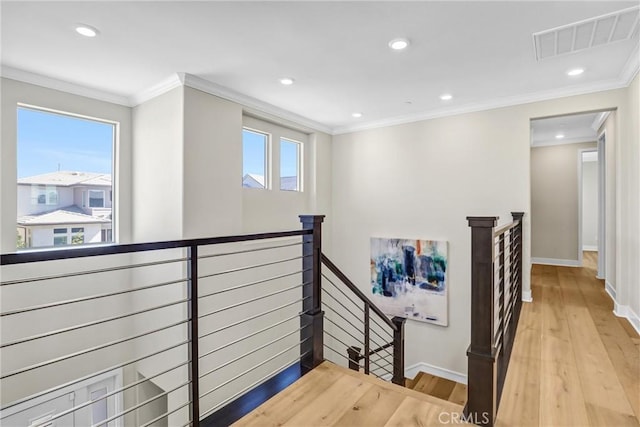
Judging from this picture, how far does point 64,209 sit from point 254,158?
2318mm

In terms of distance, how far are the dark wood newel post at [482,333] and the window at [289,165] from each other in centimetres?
364

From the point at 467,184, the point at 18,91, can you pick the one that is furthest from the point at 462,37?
the point at 18,91

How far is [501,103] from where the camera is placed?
13.7 feet

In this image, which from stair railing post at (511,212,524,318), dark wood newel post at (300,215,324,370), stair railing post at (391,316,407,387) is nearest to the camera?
dark wood newel post at (300,215,324,370)

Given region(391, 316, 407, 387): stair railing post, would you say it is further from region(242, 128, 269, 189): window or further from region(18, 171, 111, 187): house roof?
region(18, 171, 111, 187): house roof

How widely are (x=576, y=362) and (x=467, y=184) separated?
100 inches

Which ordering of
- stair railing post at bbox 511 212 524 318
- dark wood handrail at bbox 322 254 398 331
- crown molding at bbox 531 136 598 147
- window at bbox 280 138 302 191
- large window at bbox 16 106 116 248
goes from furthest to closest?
crown molding at bbox 531 136 598 147 → window at bbox 280 138 302 191 → stair railing post at bbox 511 212 524 318 → large window at bbox 16 106 116 248 → dark wood handrail at bbox 322 254 398 331

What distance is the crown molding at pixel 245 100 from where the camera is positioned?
11.6 feet

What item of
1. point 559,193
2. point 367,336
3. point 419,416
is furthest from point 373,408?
point 559,193

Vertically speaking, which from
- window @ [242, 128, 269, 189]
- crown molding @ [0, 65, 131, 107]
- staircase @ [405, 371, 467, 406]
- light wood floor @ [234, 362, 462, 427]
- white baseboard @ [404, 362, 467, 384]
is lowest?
staircase @ [405, 371, 467, 406]

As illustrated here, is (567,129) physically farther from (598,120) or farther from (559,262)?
(559,262)

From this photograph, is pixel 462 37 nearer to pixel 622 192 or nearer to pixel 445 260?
pixel 622 192

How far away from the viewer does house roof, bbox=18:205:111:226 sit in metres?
3.43

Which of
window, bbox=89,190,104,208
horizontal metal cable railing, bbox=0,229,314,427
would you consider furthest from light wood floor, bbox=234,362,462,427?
window, bbox=89,190,104,208
